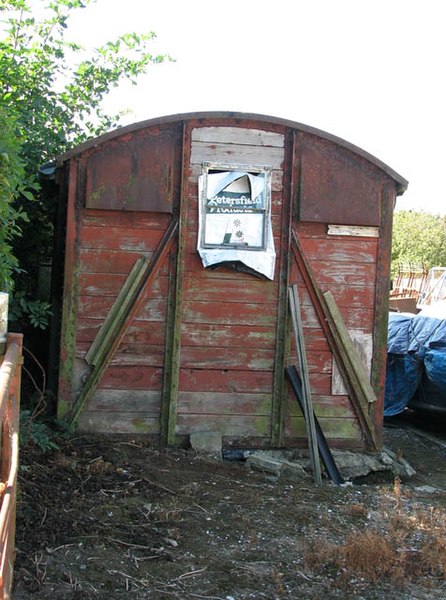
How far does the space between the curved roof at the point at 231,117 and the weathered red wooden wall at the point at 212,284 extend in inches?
0.9

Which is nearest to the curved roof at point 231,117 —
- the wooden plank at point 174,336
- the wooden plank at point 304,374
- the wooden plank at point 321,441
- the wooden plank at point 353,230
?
the wooden plank at point 174,336

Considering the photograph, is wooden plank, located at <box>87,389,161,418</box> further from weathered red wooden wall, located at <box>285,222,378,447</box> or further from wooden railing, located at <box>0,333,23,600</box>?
wooden railing, located at <box>0,333,23,600</box>

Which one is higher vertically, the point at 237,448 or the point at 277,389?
the point at 277,389

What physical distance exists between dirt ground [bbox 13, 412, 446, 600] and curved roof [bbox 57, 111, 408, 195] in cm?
278

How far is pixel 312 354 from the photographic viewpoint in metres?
7.15

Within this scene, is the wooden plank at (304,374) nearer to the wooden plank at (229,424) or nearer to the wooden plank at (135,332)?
the wooden plank at (229,424)

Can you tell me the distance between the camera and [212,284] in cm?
705

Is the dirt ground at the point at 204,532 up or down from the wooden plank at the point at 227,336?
down

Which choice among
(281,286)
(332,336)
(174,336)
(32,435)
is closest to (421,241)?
(332,336)

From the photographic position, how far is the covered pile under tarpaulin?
9.93 metres

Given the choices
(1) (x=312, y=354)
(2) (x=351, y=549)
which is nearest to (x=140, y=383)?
(1) (x=312, y=354)

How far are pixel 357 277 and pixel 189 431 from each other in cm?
230

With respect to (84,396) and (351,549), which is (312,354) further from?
(351,549)

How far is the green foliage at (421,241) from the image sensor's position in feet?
115
